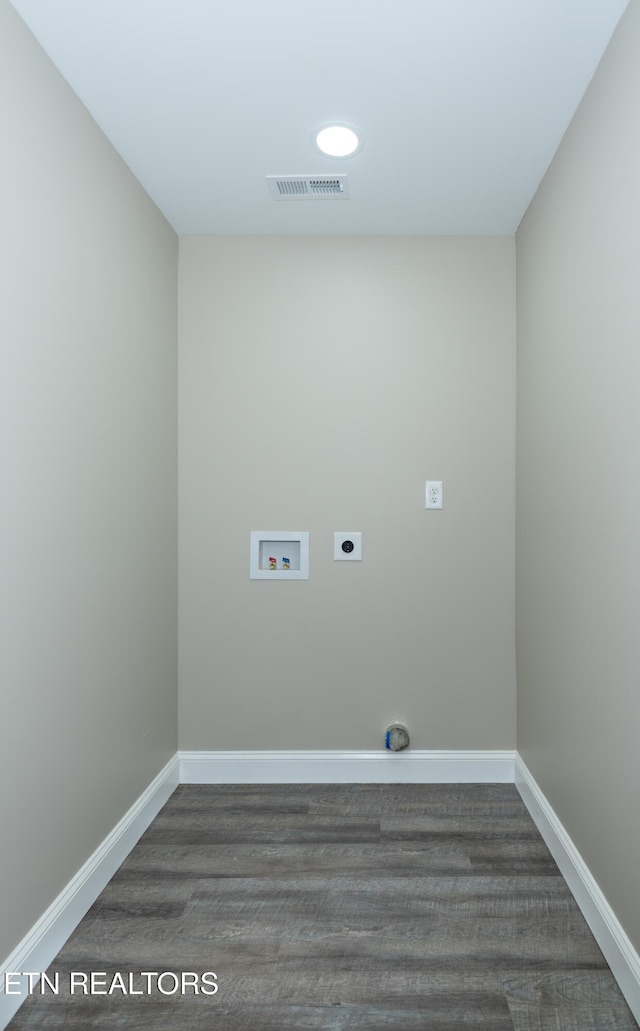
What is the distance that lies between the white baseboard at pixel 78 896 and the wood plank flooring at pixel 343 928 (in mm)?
33

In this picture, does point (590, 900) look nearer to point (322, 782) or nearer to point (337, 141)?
point (322, 782)

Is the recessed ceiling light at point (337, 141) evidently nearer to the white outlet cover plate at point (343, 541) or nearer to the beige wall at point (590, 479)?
the beige wall at point (590, 479)

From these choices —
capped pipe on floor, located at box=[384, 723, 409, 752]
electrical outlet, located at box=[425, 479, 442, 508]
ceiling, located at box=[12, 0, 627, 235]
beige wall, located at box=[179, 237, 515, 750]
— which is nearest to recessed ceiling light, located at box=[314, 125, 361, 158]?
ceiling, located at box=[12, 0, 627, 235]

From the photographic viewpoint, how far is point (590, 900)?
6.26ft

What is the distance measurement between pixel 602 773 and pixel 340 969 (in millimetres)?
870

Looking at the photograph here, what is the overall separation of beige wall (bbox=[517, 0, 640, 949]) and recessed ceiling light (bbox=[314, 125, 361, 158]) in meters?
0.69

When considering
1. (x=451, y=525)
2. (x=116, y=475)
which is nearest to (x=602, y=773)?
(x=451, y=525)

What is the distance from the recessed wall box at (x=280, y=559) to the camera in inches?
117

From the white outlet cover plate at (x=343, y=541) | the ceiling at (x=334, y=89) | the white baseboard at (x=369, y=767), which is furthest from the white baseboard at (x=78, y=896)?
the ceiling at (x=334, y=89)

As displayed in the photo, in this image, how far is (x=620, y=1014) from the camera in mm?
1590

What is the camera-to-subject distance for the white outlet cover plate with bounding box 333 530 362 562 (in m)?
2.98

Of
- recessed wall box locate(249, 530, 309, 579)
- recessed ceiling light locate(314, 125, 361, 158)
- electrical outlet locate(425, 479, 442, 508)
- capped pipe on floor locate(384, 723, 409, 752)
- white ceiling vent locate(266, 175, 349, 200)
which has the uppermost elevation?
recessed ceiling light locate(314, 125, 361, 158)

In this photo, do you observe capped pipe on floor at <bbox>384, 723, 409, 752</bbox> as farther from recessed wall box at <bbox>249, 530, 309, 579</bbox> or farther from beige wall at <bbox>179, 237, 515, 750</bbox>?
recessed wall box at <bbox>249, 530, 309, 579</bbox>

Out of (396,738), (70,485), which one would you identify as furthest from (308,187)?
(396,738)
